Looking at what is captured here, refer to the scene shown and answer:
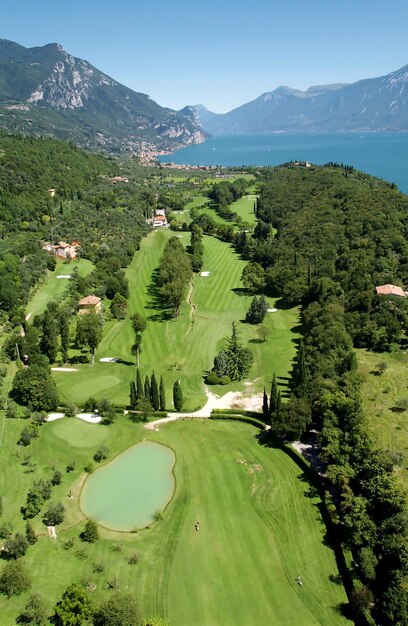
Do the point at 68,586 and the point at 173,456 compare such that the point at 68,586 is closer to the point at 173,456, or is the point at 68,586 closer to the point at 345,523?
the point at 173,456

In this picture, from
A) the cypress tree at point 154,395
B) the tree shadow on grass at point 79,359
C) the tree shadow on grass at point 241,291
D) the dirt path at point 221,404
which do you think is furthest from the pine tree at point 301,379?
the tree shadow on grass at point 241,291

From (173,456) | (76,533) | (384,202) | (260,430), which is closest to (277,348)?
(260,430)

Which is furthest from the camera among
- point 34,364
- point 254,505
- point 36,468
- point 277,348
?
point 277,348

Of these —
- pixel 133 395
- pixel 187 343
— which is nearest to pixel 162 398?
pixel 133 395

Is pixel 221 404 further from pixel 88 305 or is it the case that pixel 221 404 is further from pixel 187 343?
pixel 88 305

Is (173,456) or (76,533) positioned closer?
(76,533)

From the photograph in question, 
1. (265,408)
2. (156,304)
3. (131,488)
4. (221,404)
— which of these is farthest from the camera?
(156,304)

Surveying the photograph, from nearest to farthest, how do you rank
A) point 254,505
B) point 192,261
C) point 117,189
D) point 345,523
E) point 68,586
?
point 68,586, point 345,523, point 254,505, point 192,261, point 117,189
